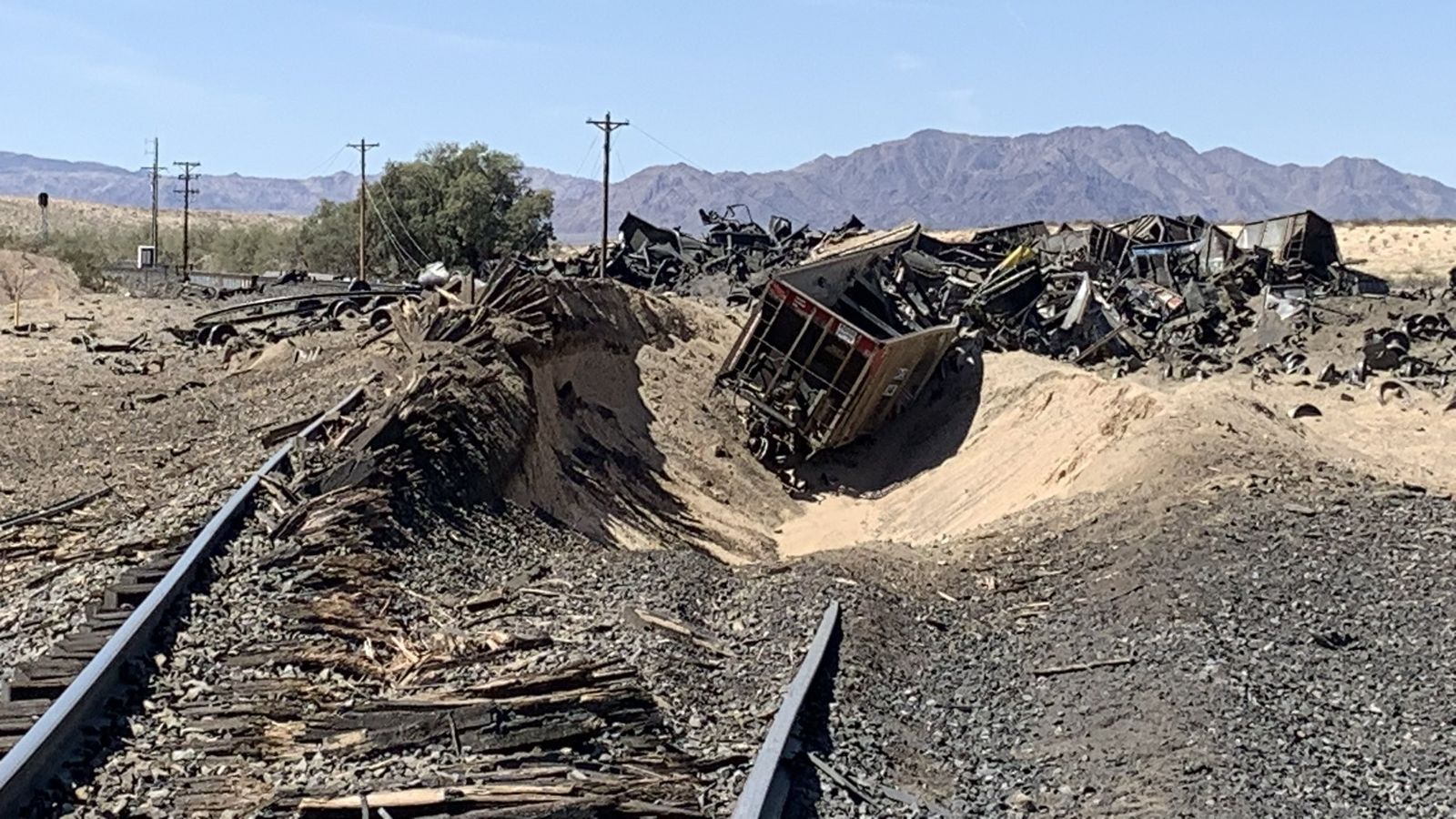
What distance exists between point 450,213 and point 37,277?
25.8 m

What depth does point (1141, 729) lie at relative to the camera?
353 inches

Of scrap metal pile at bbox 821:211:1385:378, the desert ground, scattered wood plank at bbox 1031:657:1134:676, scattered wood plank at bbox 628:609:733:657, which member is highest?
the desert ground

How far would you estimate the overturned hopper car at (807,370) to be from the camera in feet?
75.9

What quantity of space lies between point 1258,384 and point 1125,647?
1665cm

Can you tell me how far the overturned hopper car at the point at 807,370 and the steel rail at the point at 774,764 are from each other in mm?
13679

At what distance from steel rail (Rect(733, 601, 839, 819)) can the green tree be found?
56.2 m

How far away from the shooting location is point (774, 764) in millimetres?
7508

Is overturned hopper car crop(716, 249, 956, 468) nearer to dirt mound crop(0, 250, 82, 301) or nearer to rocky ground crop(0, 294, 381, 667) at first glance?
rocky ground crop(0, 294, 381, 667)

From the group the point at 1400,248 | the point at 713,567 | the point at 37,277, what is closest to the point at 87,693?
the point at 713,567

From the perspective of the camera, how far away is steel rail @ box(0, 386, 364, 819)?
270 inches

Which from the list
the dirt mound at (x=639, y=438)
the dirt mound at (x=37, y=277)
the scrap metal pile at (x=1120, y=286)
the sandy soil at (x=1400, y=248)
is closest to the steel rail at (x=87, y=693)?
the dirt mound at (x=639, y=438)

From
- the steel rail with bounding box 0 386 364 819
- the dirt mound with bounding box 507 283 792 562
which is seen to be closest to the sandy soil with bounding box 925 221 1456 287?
the dirt mound with bounding box 507 283 792 562

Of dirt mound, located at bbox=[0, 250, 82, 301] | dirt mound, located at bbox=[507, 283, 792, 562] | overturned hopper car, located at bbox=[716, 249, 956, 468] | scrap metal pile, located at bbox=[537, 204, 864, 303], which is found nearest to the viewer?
dirt mound, located at bbox=[507, 283, 792, 562]

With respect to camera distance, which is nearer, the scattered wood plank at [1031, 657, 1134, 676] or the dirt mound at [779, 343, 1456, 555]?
the scattered wood plank at [1031, 657, 1134, 676]
